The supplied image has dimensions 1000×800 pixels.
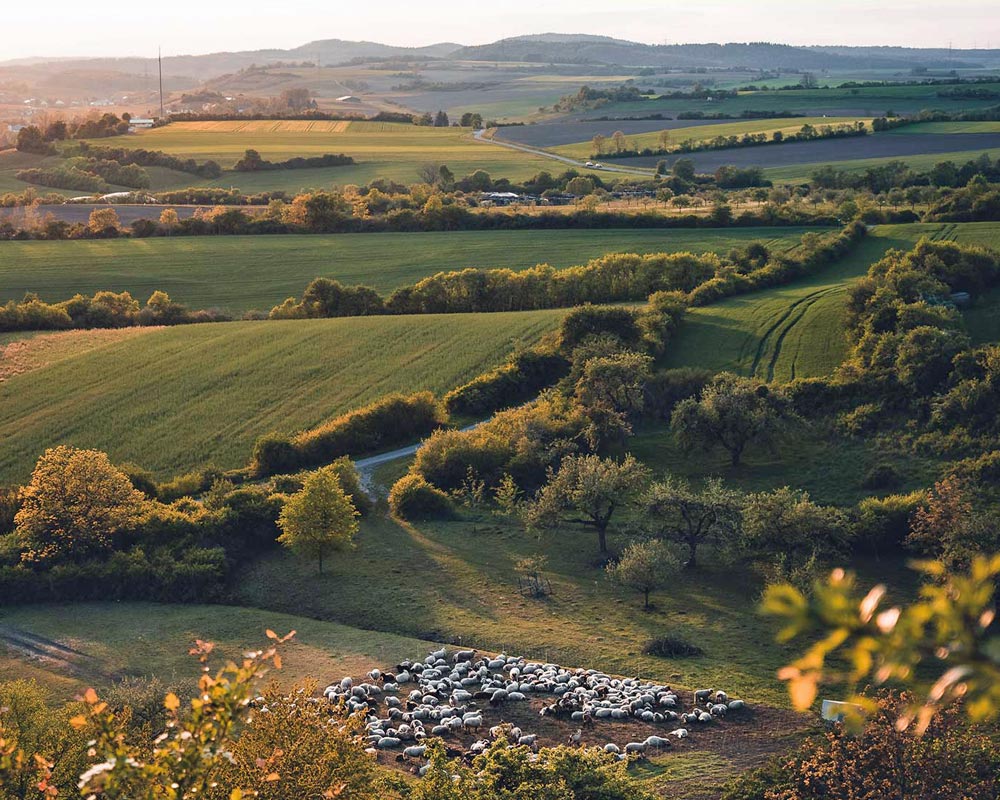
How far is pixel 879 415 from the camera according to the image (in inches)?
2549

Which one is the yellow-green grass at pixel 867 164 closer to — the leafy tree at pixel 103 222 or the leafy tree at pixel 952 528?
the leafy tree at pixel 103 222

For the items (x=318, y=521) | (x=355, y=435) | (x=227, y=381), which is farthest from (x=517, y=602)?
(x=227, y=381)

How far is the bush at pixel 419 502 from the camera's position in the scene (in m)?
58.5

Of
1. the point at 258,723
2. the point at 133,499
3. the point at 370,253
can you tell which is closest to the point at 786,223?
the point at 370,253

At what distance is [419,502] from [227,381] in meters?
26.4

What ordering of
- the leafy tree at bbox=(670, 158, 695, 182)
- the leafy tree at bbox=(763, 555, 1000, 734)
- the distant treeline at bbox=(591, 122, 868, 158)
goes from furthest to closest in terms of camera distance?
1. the distant treeline at bbox=(591, 122, 868, 158)
2. the leafy tree at bbox=(670, 158, 695, 182)
3. the leafy tree at bbox=(763, 555, 1000, 734)

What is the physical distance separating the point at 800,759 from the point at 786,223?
3710 inches

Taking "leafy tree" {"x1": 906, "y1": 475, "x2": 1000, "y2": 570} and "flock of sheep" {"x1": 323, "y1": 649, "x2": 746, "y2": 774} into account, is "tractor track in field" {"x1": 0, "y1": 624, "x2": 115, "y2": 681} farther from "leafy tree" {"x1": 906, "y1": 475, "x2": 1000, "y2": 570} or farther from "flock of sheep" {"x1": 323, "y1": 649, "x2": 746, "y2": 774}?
"leafy tree" {"x1": 906, "y1": 475, "x2": 1000, "y2": 570}

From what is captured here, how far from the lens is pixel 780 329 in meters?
82.1

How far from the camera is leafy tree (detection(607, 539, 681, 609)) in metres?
46.5

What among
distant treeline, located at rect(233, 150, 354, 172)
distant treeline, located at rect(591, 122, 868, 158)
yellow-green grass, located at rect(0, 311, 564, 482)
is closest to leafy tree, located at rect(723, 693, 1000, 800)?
yellow-green grass, located at rect(0, 311, 564, 482)

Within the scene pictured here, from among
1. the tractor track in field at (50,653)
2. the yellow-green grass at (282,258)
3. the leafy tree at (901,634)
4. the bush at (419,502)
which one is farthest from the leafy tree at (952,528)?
the yellow-green grass at (282,258)

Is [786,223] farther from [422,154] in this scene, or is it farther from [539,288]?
[422,154]

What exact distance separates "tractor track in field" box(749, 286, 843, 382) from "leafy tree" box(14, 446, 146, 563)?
40669mm
